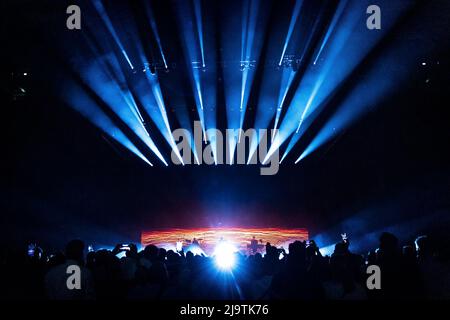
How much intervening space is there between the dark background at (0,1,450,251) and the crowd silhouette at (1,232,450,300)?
4.99 meters

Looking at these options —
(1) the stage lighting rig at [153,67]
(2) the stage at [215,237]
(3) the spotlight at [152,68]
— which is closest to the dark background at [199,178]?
(2) the stage at [215,237]

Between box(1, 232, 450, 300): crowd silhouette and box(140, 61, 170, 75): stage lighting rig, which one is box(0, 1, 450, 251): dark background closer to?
box(140, 61, 170, 75): stage lighting rig

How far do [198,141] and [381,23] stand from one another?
673cm

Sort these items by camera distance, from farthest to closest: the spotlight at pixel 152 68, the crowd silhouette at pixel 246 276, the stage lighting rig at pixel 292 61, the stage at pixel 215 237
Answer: the stage at pixel 215 237, the spotlight at pixel 152 68, the stage lighting rig at pixel 292 61, the crowd silhouette at pixel 246 276

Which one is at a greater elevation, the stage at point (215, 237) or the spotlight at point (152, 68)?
the spotlight at point (152, 68)

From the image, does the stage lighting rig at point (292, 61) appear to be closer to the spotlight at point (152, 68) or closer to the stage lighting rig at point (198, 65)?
the stage lighting rig at point (198, 65)

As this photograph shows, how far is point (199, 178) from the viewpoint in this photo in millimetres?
13438

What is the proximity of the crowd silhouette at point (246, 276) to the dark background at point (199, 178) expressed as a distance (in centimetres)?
499

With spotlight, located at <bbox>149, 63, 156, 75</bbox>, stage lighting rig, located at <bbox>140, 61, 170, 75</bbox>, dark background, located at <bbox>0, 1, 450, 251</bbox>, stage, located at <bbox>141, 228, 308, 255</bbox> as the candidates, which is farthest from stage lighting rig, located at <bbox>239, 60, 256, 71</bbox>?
stage, located at <bbox>141, 228, 308, 255</bbox>

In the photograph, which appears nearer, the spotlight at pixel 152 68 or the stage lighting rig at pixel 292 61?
the stage lighting rig at pixel 292 61

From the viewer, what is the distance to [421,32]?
740cm

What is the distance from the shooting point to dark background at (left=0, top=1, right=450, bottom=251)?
9.71 m

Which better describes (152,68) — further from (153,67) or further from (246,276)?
(246,276)

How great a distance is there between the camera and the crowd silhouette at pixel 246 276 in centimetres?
327
